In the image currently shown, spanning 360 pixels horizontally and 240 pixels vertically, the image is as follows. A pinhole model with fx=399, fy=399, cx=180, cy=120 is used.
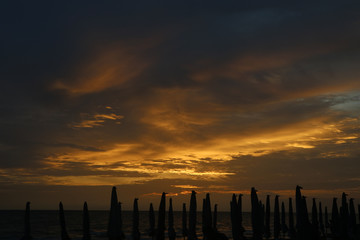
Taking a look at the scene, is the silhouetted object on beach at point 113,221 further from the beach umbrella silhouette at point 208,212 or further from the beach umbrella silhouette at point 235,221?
the beach umbrella silhouette at point 208,212

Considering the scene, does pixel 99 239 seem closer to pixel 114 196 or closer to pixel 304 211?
pixel 114 196

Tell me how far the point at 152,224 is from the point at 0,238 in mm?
34774

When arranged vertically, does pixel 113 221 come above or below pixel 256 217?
below

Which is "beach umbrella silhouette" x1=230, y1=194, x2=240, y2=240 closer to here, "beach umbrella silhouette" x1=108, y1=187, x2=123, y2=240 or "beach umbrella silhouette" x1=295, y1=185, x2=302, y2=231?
"beach umbrella silhouette" x1=108, y1=187, x2=123, y2=240

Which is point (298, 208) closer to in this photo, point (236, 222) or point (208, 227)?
point (236, 222)

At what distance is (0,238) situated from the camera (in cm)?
6562

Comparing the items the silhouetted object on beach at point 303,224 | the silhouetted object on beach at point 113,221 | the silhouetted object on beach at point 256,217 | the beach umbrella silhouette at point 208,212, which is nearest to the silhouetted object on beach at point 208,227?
the beach umbrella silhouette at point 208,212

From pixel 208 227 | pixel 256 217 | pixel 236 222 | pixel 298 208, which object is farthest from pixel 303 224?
pixel 208 227

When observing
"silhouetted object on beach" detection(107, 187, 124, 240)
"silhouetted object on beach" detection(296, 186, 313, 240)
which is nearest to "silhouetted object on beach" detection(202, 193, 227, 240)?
"silhouetted object on beach" detection(107, 187, 124, 240)

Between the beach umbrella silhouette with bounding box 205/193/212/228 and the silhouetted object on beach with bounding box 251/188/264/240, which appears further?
the beach umbrella silhouette with bounding box 205/193/212/228

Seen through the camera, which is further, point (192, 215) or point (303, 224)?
point (192, 215)

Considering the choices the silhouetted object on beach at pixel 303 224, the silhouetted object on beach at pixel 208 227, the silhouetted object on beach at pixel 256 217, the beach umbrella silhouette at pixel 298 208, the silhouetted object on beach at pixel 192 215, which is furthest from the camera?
the silhouetted object on beach at pixel 192 215

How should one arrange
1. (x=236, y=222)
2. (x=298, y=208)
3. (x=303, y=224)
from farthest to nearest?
(x=236, y=222) < (x=298, y=208) < (x=303, y=224)

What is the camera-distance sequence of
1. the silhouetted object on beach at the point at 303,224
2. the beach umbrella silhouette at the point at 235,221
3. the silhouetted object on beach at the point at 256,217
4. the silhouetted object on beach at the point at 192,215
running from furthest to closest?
1. the silhouetted object on beach at the point at 192,215
2. the beach umbrella silhouette at the point at 235,221
3. the silhouetted object on beach at the point at 256,217
4. the silhouetted object on beach at the point at 303,224
